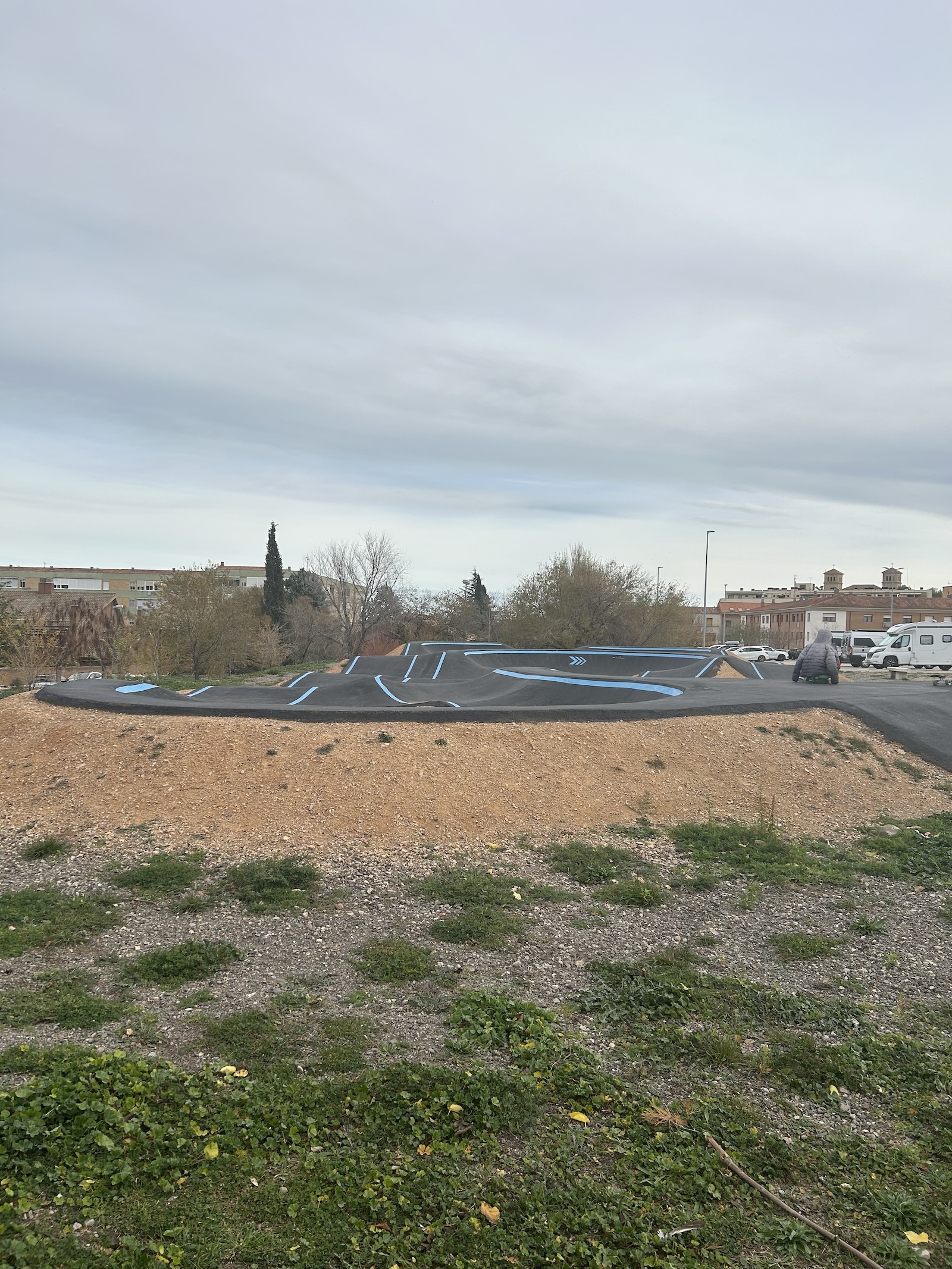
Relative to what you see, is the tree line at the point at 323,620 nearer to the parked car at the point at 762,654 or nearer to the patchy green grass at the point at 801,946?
the parked car at the point at 762,654

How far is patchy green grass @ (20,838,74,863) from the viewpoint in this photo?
943 centimetres

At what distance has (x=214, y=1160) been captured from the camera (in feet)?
13.0

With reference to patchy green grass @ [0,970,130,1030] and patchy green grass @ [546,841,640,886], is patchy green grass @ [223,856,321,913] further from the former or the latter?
patchy green grass @ [546,841,640,886]

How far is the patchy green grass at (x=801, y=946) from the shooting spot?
23.3ft

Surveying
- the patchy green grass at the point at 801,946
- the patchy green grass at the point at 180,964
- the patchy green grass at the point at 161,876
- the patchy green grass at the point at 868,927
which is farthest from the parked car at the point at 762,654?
the patchy green grass at the point at 180,964

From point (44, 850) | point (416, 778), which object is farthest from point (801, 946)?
point (44, 850)

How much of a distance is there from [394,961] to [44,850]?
532cm

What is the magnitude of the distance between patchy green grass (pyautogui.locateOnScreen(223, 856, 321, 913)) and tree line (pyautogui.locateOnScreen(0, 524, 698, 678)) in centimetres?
2112

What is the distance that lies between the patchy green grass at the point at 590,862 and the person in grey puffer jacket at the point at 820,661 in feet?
50.3

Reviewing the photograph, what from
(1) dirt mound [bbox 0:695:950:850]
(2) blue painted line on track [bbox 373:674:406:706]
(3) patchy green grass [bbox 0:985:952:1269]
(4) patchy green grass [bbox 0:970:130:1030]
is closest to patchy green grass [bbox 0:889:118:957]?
(4) patchy green grass [bbox 0:970:130:1030]

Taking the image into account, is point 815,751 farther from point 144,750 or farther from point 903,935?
point 144,750

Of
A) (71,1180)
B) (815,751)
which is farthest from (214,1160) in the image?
(815,751)

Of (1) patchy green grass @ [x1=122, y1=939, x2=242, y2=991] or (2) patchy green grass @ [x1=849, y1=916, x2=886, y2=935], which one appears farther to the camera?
(2) patchy green grass @ [x1=849, y1=916, x2=886, y2=935]

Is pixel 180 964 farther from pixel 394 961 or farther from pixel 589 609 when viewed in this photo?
pixel 589 609
